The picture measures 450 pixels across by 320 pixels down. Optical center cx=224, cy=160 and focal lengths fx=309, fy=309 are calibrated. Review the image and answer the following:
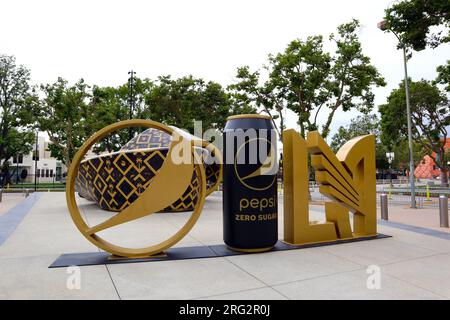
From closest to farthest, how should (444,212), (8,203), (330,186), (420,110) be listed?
(330,186) → (444,212) → (8,203) → (420,110)

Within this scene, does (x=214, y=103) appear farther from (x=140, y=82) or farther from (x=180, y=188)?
(x=180, y=188)

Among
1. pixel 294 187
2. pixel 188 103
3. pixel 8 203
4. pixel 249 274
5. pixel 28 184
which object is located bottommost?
pixel 249 274

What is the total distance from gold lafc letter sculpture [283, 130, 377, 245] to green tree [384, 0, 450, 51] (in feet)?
24.2

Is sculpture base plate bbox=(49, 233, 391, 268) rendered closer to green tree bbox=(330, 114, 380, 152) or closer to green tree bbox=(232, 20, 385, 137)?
green tree bbox=(232, 20, 385, 137)

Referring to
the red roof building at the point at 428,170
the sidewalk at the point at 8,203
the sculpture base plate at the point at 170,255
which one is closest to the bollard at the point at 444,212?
the sculpture base plate at the point at 170,255

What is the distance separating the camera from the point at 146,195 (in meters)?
5.66

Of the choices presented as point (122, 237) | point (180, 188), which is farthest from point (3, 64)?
point (180, 188)

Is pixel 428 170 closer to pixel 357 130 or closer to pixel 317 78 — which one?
pixel 357 130

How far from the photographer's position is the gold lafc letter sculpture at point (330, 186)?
661 cm

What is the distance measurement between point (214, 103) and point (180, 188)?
24.2 meters

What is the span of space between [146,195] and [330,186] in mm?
3949

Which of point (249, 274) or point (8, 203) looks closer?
point (249, 274)

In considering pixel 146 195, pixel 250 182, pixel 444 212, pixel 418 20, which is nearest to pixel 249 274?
pixel 250 182

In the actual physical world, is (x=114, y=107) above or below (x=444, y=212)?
above
